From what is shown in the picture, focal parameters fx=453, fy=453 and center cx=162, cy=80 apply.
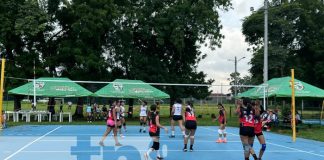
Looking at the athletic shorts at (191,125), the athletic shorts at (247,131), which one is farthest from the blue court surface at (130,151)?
the athletic shorts at (247,131)

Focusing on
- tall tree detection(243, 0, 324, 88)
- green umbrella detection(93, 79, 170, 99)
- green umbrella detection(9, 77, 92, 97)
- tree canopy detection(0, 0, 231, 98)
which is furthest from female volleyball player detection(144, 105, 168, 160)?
tall tree detection(243, 0, 324, 88)

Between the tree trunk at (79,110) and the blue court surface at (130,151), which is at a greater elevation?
the tree trunk at (79,110)

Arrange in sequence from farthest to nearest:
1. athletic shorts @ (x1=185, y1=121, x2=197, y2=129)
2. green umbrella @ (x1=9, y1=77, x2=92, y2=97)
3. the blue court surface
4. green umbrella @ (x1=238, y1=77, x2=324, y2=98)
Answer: green umbrella @ (x1=9, y1=77, x2=92, y2=97) < green umbrella @ (x1=238, y1=77, x2=324, y2=98) < athletic shorts @ (x1=185, y1=121, x2=197, y2=129) < the blue court surface

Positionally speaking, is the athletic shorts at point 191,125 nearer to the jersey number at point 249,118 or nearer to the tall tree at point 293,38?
the jersey number at point 249,118

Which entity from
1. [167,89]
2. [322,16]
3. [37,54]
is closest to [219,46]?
[167,89]

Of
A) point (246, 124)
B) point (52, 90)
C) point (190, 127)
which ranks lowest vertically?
point (190, 127)

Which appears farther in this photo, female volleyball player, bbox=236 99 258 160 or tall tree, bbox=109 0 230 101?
tall tree, bbox=109 0 230 101

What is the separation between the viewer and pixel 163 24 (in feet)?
139

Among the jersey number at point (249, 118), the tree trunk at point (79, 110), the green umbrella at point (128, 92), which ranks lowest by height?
the tree trunk at point (79, 110)

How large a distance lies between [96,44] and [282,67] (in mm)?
18922

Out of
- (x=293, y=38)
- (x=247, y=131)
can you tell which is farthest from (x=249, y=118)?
(x=293, y=38)

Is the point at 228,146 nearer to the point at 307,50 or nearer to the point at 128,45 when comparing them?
the point at 128,45

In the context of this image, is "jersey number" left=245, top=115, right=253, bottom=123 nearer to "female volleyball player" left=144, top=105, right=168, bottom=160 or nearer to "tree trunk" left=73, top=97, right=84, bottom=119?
"female volleyball player" left=144, top=105, right=168, bottom=160

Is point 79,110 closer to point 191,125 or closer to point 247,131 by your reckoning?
point 191,125
